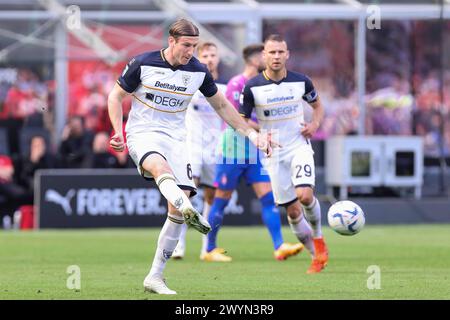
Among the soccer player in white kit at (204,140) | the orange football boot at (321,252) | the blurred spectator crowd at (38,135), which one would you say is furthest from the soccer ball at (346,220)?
the blurred spectator crowd at (38,135)

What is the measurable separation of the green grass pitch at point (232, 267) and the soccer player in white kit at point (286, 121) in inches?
25.9

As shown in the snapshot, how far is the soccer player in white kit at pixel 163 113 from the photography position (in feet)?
34.0

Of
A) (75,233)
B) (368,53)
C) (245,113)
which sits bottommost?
(75,233)

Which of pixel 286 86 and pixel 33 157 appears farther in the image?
pixel 33 157

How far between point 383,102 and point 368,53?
104 centimetres

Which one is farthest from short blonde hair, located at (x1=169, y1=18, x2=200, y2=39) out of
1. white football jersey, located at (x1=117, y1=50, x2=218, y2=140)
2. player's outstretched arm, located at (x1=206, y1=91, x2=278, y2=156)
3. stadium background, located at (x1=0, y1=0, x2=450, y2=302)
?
stadium background, located at (x1=0, y1=0, x2=450, y2=302)

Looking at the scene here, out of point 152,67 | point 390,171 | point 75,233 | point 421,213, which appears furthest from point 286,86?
point 390,171

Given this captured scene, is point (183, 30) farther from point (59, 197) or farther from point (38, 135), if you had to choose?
point (38, 135)

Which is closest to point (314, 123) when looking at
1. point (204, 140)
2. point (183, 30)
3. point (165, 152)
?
point (165, 152)

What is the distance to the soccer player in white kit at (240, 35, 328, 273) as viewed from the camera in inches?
500

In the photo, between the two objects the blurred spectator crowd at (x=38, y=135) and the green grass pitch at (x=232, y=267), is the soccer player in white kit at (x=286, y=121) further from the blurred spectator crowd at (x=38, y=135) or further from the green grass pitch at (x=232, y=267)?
the blurred spectator crowd at (x=38, y=135)

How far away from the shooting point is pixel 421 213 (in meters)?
22.5

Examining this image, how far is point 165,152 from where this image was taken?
10.5 m

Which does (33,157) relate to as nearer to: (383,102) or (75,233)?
(75,233)
